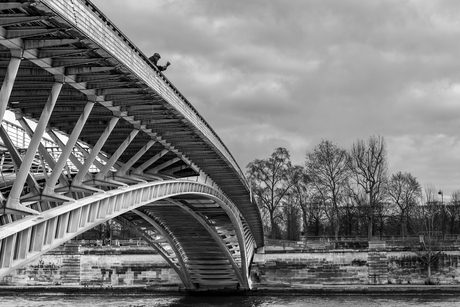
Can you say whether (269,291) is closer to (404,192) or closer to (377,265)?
(377,265)

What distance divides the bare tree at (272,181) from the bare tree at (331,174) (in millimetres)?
4612

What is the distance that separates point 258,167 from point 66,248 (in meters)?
24.9

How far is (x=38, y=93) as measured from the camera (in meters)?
15.1

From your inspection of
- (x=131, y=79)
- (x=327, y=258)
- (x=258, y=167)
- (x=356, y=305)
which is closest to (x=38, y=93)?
(x=131, y=79)

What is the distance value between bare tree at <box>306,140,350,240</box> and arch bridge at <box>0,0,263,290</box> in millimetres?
35312

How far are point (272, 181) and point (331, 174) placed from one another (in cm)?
836

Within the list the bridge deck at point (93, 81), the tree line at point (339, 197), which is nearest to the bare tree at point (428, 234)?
the tree line at point (339, 197)

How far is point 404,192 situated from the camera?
7050 cm

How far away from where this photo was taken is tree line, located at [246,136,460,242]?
62.0 meters

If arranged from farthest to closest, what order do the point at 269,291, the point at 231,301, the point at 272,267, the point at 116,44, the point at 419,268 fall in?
1. the point at 272,267
2. the point at 419,268
3. the point at 269,291
4. the point at 231,301
5. the point at 116,44

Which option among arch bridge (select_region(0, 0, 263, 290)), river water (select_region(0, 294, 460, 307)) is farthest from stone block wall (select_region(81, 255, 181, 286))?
arch bridge (select_region(0, 0, 263, 290))

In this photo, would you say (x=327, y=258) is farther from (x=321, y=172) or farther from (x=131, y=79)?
(x=131, y=79)

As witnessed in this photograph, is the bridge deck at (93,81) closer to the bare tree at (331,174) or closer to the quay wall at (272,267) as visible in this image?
the quay wall at (272,267)

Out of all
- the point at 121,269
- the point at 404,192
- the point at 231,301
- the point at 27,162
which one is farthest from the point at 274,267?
the point at 27,162
